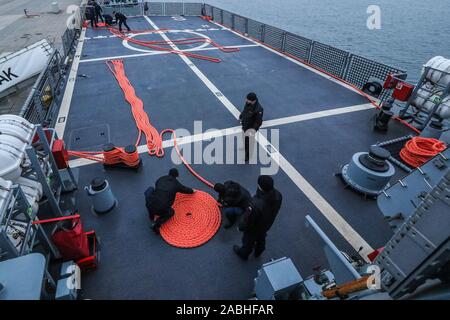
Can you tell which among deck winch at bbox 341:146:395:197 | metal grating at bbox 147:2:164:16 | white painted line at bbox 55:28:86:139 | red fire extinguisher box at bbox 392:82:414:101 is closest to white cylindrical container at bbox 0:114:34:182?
white painted line at bbox 55:28:86:139

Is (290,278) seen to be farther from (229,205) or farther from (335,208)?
A: (335,208)

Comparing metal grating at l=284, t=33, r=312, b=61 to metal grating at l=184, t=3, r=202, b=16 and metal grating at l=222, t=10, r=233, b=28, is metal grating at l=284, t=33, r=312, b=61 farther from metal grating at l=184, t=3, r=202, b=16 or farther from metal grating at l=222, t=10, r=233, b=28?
metal grating at l=184, t=3, r=202, b=16

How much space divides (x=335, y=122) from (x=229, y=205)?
19.1ft

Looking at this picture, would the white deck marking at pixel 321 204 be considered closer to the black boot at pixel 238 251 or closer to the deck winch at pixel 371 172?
the deck winch at pixel 371 172

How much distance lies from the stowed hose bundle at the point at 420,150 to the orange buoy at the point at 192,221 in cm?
545

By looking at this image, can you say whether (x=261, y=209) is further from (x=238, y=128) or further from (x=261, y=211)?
(x=238, y=128)

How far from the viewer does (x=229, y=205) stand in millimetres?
5391

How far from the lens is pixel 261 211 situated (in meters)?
4.00

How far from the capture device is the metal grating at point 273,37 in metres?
15.5

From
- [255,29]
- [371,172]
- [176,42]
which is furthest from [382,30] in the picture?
[371,172]

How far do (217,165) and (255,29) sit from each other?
14342 mm

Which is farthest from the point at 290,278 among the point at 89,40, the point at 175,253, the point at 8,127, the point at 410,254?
the point at 89,40

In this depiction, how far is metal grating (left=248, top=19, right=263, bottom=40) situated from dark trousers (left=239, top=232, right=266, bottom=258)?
16232 mm

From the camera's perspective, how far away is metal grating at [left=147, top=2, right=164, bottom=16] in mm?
25059
